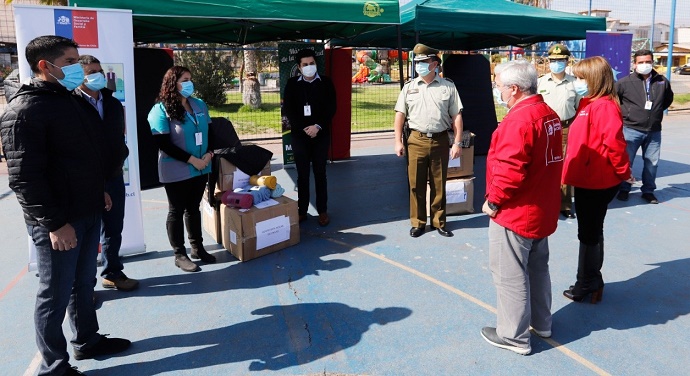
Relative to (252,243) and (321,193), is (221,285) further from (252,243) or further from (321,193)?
(321,193)

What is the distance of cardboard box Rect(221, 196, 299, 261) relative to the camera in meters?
4.67

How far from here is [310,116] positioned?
18.3ft

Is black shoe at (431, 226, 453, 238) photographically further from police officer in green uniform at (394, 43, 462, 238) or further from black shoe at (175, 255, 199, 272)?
black shoe at (175, 255, 199, 272)

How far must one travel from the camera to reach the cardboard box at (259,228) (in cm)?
467

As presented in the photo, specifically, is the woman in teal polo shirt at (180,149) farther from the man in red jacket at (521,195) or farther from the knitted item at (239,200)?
the man in red jacket at (521,195)

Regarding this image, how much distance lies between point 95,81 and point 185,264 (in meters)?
1.71

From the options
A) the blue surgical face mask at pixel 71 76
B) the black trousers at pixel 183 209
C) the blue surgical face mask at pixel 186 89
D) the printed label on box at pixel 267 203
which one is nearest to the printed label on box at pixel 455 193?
the printed label on box at pixel 267 203

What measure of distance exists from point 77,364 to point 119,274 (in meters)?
1.13

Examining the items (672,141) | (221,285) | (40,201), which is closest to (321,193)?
(221,285)

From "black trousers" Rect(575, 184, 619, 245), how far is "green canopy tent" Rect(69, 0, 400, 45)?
300cm

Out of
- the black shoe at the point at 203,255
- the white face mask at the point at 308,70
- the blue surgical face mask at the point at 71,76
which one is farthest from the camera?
the white face mask at the point at 308,70

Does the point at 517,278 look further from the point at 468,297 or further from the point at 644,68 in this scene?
the point at 644,68

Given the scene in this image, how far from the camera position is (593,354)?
125 inches

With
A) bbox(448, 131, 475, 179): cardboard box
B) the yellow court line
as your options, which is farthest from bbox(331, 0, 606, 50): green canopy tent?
the yellow court line
